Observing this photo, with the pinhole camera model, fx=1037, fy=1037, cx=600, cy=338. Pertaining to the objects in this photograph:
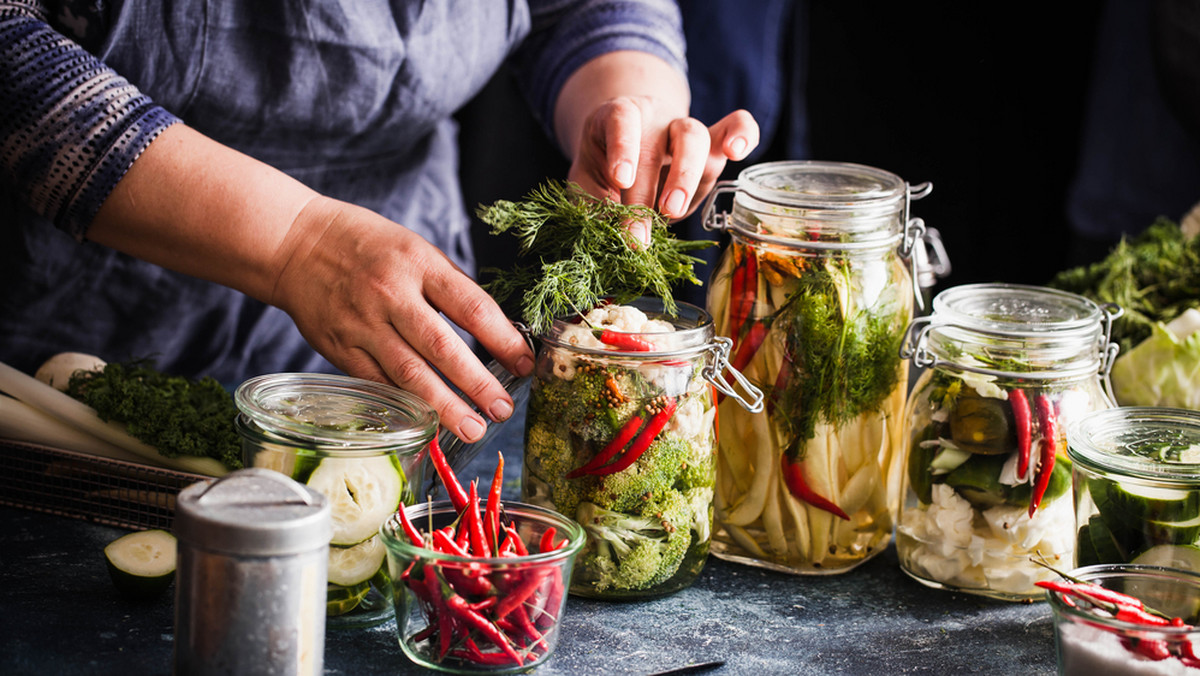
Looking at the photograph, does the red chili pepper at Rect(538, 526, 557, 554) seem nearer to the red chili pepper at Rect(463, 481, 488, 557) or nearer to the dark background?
the red chili pepper at Rect(463, 481, 488, 557)

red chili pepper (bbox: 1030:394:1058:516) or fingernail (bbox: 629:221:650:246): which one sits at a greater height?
fingernail (bbox: 629:221:650:246)

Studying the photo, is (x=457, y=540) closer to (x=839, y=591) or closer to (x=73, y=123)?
(x=839, y=591)

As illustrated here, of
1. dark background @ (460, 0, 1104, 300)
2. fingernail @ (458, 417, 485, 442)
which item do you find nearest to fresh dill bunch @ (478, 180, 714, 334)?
fingernail @ (458, 417, 485, 442)

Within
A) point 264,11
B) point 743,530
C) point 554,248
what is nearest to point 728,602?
point 743,530

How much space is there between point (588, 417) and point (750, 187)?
1.12 ft

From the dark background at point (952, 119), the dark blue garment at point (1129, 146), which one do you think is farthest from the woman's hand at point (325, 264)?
the dark blue garment at point (1129, 146)

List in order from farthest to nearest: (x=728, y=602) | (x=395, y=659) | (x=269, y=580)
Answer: (x=728, y=602), (x=395, y=659), (x=269, y=580)

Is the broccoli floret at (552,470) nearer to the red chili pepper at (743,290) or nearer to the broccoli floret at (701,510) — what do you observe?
the broccoli floret at (701,510)

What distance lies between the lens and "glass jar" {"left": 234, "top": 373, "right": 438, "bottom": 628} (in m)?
0.92

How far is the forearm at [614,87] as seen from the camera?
1.47 metres

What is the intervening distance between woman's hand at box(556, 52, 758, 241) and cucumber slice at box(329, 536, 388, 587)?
0.42 metres

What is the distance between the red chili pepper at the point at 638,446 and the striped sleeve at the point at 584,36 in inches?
30.4

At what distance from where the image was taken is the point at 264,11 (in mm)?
1451

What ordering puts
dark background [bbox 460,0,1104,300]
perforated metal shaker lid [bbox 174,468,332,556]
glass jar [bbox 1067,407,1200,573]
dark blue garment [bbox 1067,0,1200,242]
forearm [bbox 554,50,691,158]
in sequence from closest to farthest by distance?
perforated metal shaker lid [bbox 174,468,332,556] → glass jar [bbox 1067,407,1200,573] → forearm [bbox 554,50,691,158] → dark blue garment [bbox 1067,0,1200,242] → dark background [bbox 460,0,1104,300]
